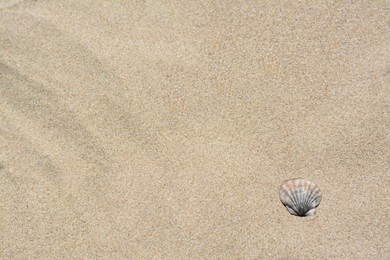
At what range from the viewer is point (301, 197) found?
238 cm

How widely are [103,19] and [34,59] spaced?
51 cm

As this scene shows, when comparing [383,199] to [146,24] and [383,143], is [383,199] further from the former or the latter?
[146,24]

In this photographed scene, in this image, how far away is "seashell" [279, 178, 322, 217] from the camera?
2.40m

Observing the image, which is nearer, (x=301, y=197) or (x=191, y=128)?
(x=301, y=197)

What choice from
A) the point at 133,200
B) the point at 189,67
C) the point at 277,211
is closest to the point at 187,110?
the point at 189,67

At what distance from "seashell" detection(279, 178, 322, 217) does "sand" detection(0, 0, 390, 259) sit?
47mm

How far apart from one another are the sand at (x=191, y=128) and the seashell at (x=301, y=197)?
1.9 inches

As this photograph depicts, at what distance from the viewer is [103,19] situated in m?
2.78

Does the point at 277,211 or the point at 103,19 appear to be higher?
the point at 103,19

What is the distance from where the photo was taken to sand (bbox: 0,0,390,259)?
2.41 metres

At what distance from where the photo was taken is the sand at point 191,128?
95.0 inches

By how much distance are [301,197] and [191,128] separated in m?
0.76

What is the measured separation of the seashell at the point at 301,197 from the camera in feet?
7.86

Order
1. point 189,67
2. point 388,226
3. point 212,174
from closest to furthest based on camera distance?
1. point 388,226
2. point 212,174
3. point 189,67
